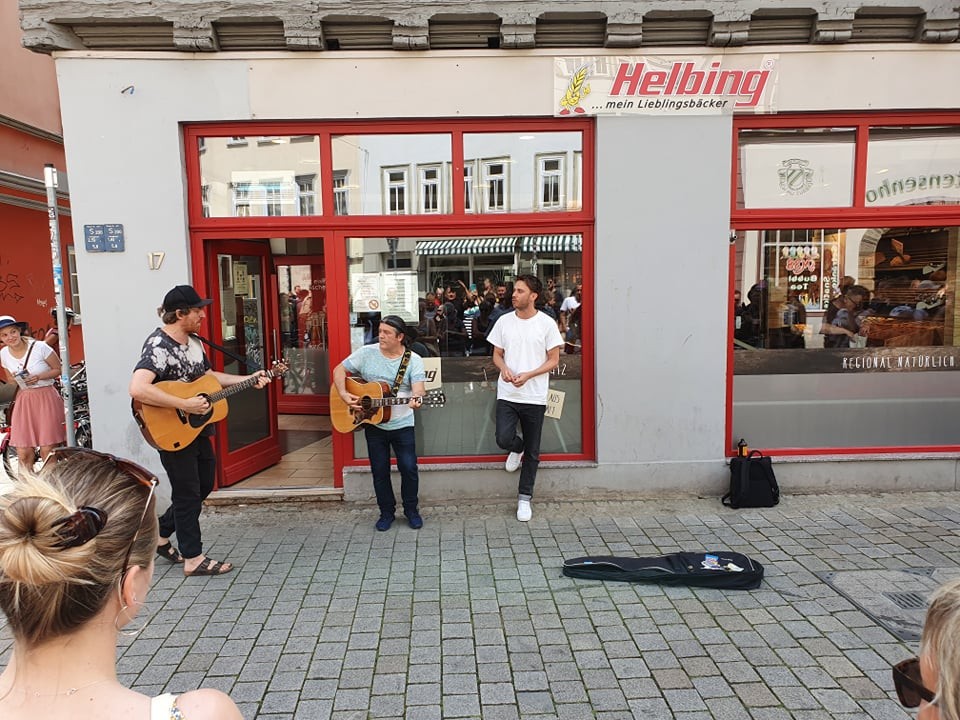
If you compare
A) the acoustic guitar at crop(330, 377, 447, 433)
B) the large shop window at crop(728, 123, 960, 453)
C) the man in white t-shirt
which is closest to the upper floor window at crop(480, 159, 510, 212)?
the man in white t-shirt

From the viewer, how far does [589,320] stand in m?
5.60

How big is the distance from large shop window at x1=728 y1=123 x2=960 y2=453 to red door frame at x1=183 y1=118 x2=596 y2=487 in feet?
4.53

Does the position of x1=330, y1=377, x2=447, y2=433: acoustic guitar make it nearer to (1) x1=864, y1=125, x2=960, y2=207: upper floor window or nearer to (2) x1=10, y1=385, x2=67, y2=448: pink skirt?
(2) x1=10, y1=385, x2=67, y2=448: pink skirt

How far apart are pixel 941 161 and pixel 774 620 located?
466 centimetres

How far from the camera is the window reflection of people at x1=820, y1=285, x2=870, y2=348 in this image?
580 cm

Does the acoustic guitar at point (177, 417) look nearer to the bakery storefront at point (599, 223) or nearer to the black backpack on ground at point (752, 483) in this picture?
the bakery storefront at point (599, 223)

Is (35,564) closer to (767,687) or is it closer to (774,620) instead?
(767,687)

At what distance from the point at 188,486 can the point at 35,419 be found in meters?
2.73

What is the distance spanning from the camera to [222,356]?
5.79 meters

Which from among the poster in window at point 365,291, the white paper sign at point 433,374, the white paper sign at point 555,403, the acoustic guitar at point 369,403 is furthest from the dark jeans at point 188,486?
the white paper sign at point 555,403

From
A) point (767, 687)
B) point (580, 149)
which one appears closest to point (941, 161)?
point (580, 149)

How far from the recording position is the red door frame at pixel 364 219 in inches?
211

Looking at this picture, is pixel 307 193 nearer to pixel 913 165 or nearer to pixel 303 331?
pixel 303 331

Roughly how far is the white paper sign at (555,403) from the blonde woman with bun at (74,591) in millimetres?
4582
